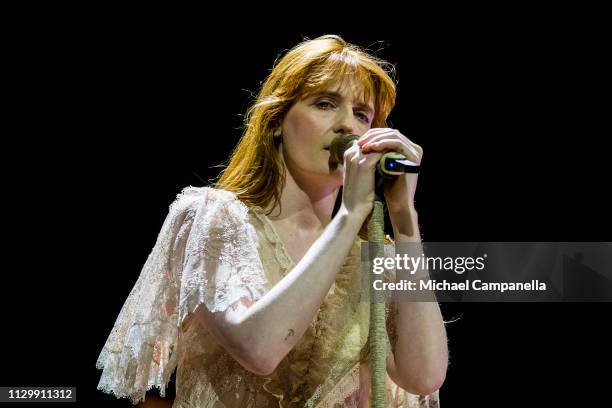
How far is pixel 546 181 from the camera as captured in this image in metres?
2.38

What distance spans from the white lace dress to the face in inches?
6.6

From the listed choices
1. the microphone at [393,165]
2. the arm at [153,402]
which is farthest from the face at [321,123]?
the arm at [153,402]

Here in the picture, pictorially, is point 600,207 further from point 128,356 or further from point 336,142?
point 128,356

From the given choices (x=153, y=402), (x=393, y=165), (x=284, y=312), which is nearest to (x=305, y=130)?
(x=393, y=165)

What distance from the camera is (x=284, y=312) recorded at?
1244 millimetres

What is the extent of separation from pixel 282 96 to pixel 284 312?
595 millimetres

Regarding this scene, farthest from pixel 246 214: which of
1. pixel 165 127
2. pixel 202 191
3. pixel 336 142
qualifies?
pixel 165 127

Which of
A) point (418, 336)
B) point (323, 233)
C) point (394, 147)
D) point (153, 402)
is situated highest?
point (394, 147)

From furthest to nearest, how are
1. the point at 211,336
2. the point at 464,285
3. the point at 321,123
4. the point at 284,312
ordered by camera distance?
the point at 464,285
the point at 321,123
the point at 211,336
the point at 284,312

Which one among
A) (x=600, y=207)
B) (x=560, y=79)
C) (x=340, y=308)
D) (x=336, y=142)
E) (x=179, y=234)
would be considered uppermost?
(x=560, y=79)

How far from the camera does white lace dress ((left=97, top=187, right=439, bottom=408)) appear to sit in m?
1.43

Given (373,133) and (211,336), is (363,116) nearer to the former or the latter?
(373,133)

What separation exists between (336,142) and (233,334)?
1.53 feet

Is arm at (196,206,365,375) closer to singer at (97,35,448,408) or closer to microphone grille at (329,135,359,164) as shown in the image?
singer at (97,35,448,408)
